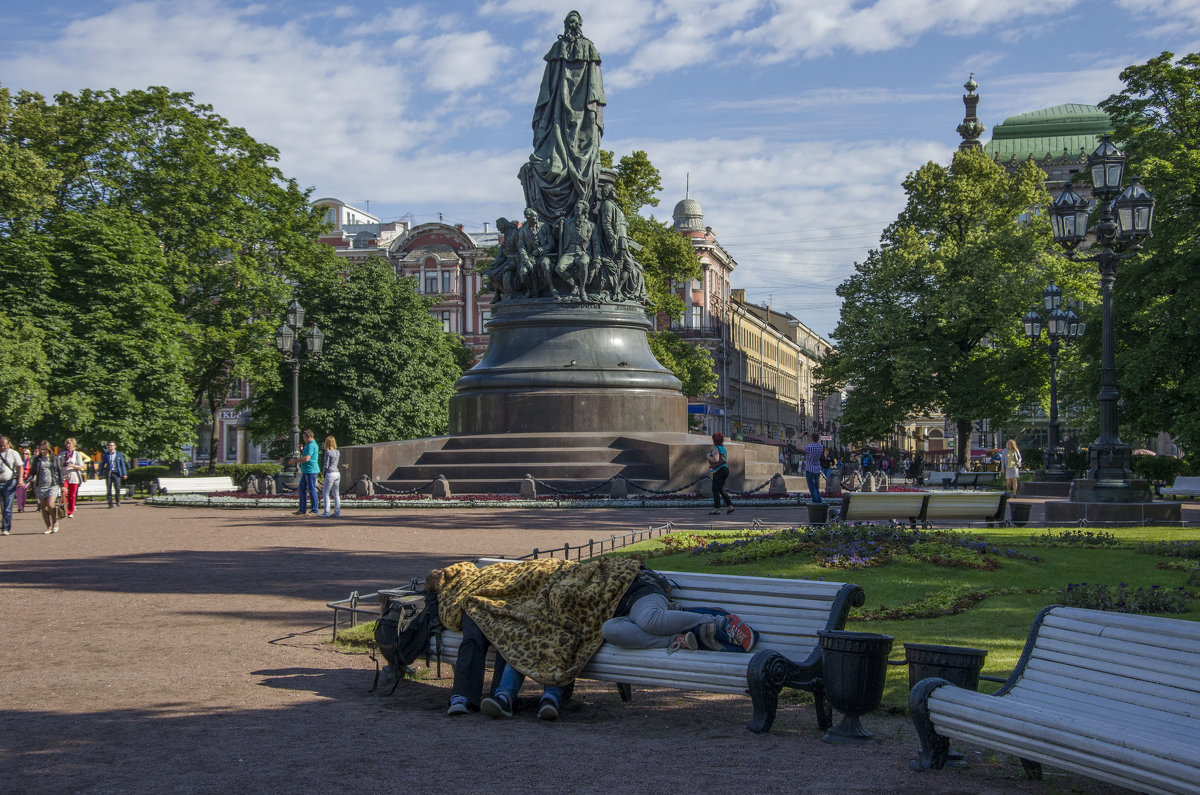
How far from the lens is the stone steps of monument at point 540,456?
26234mm

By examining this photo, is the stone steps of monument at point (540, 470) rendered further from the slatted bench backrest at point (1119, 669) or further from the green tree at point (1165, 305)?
the slatted bench backrest at point (1119, 669)

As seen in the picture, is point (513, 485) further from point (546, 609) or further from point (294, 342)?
point (546, 609)

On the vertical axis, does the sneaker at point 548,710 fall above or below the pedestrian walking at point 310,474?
below

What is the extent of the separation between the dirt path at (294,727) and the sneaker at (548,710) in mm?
50

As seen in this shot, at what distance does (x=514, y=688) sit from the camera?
280 inches

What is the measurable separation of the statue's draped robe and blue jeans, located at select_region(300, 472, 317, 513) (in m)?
10.5

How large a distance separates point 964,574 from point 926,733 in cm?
669

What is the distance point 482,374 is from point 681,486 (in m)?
6.33

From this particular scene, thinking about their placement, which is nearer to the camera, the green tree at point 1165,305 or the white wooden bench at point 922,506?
the white wooden bench at point 922,506

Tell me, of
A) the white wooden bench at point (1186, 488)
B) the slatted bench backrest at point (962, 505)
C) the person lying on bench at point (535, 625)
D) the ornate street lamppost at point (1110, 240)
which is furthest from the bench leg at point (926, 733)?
the white wooden bench at point (1186, 488)

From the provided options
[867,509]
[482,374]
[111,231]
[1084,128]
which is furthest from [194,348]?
[1084,128]

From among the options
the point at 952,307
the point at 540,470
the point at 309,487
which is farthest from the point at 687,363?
the point at 309,487

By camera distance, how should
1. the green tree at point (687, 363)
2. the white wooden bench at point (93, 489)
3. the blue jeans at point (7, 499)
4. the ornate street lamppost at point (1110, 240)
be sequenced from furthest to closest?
the green tree at point (687, 363) → the white wooden bench at point (93, 489) → the blue jeans at point (7, 499) → the ornate street lamppost at point (1110, 240)

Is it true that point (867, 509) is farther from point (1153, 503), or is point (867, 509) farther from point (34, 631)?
point (34, 631)
